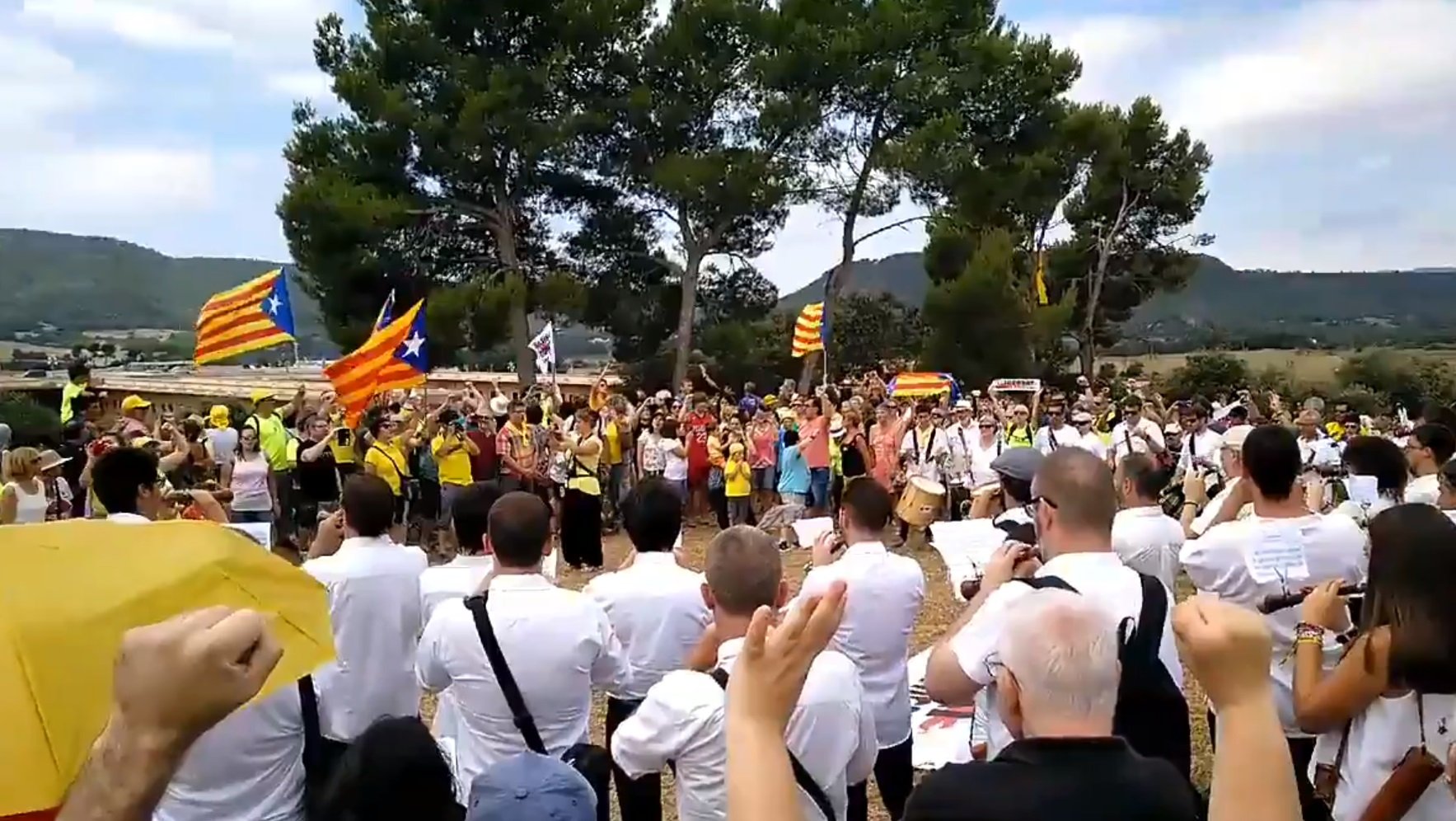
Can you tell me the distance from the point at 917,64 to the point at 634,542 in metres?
24.9

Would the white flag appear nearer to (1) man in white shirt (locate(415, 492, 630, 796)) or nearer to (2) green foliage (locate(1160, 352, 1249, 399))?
(1) man in white shirt (locate(415, 492, 630, 796))

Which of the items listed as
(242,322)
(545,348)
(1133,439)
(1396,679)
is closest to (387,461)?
(242,322)

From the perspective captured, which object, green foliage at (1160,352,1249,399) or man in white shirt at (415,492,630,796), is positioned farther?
green foliage at (1160,352,1249,399)

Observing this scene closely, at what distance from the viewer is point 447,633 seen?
11.6 feet

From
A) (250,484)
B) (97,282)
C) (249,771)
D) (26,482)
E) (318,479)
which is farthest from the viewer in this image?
(97,282)

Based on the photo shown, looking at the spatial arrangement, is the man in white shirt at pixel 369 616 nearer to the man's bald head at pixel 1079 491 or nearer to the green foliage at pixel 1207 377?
the man's bald head at pixel 1079 491

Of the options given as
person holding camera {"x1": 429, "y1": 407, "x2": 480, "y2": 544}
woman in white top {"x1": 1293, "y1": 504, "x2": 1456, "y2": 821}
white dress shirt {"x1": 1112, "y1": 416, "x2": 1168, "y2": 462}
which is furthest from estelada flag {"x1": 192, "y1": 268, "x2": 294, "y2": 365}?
woman in white top {"x1": 1293, "y1": 504, "x2": 1456, "y2": 821}

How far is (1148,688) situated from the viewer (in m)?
2.91

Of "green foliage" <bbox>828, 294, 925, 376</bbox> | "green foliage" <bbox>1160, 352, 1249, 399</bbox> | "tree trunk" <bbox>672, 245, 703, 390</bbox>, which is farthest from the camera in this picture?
"green foliage" <bbox>828, 294, 925, 376</bbox>

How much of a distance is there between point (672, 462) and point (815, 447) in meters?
1.61

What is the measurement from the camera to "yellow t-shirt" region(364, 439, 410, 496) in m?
11.3

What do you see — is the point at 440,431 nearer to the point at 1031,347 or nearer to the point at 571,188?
the point at 571,188

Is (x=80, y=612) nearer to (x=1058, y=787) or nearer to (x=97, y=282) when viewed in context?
(x=1058, y=787)

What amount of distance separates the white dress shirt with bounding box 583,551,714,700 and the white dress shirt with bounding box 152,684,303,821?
3.65ft
